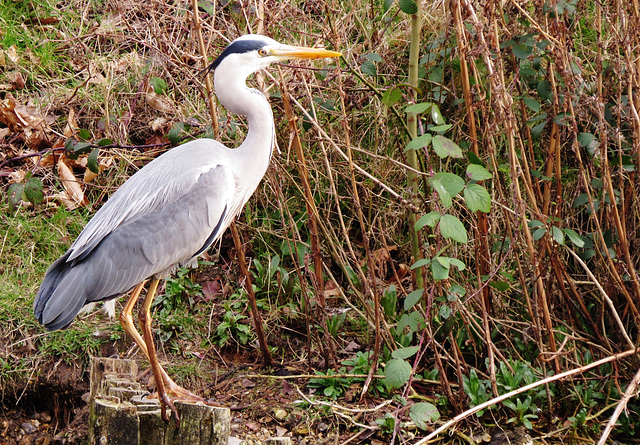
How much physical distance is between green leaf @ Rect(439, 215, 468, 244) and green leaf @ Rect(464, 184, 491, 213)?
0.09 m

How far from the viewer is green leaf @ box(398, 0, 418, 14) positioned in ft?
10.4

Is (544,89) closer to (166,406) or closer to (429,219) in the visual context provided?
(429,219)

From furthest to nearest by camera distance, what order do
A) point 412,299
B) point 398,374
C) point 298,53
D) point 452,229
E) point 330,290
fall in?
point 330,290 → point 298,53 → point 412,299 → point 398,374 → point 452,229

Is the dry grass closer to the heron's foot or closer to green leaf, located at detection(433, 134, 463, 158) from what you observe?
green leaf, located at detection(433, 134, 463, 158)

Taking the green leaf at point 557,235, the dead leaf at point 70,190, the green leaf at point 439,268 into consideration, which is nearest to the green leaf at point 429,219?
the green leaf at point 439,268

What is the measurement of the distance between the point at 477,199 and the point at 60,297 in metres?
1.83

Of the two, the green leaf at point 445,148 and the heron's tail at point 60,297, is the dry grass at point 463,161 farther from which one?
the heron's tail at point 60,297

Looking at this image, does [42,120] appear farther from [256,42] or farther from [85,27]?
[256,42]

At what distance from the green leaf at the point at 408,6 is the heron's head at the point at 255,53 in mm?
425

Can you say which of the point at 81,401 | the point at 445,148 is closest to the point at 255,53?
the point at 445,148

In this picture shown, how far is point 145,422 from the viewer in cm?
280

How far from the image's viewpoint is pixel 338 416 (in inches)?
138

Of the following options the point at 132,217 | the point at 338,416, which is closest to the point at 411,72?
the point at 132,217

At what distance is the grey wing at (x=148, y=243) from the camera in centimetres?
318
